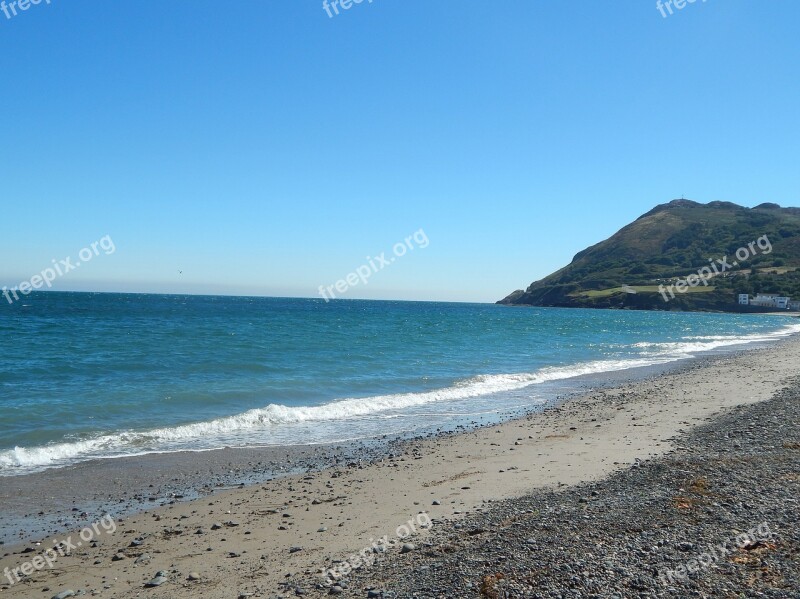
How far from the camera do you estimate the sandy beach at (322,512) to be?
738cm

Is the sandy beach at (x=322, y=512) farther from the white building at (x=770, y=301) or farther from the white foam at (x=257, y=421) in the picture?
the white building at (x=770, y=301)

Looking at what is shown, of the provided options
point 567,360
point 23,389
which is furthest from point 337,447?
point 567,360

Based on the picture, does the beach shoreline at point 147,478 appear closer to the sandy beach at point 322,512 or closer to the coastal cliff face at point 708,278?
the sandy beach at point 322,512

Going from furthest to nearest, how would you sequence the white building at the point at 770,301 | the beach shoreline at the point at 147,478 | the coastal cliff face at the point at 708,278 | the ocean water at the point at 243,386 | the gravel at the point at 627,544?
the coastal cliff face at the point at 708,278
the white building at the point at 770,301
the ocean water at the point at 243,386
the beach shoreline at the point at 147,478
the gravel at the point at 627,544

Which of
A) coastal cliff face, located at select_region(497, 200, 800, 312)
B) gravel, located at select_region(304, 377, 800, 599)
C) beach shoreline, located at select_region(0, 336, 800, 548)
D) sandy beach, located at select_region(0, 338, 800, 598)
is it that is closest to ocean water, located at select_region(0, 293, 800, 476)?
beach shoreline, located at select_region(0, 336, 800, 548)

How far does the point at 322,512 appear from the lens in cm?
977

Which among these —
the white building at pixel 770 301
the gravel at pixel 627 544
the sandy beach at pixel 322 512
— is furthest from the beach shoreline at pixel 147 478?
the white building at pixel 770 301

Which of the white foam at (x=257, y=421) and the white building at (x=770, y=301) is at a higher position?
the white foam at (x=257, y=421)

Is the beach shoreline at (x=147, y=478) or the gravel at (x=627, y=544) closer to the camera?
the gravel at (x=627, y=544)

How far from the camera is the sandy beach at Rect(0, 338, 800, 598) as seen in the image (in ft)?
24.2

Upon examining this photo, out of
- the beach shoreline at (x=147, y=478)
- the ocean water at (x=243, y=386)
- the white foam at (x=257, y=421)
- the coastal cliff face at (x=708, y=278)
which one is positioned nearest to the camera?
the beach shoreline at (x=147, y=478)

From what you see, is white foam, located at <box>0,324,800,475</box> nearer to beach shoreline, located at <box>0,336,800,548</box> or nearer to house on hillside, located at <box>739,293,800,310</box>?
beach shoreline, located at <box>0,336,800,548</box>

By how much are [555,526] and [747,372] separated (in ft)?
84.9

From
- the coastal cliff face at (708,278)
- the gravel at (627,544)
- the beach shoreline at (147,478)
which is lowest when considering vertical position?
the coastal cliff face at (708,278)
